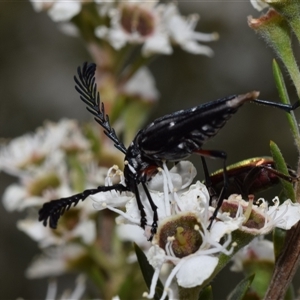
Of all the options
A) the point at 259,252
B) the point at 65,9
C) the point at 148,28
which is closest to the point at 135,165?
the point at 259,252

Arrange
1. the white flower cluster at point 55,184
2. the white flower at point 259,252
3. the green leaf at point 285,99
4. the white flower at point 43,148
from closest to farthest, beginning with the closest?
the green leaf at point 285,99 → the white flower at point 259,252 → the white flower cluster at point 55,184 → the white flower at point 43,148

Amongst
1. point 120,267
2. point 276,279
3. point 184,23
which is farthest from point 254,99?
point 184,23

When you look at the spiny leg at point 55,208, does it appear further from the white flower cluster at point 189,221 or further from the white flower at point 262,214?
the white flower at point 262,214

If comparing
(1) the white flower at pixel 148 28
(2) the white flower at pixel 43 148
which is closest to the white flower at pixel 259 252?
(2) the white flower at pixel 43 148

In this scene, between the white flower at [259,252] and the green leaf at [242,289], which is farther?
the white flower at [259,252]

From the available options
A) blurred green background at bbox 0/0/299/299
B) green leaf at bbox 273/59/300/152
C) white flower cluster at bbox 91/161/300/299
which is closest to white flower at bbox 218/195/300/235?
white flower cluster at bbox 91/161/300/299

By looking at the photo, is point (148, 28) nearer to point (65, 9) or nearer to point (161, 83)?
point (65, 9)

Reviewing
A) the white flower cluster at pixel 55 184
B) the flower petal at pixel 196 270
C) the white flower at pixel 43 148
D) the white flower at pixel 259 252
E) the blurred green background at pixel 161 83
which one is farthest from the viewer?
the blurred green background at pixel 161 83
